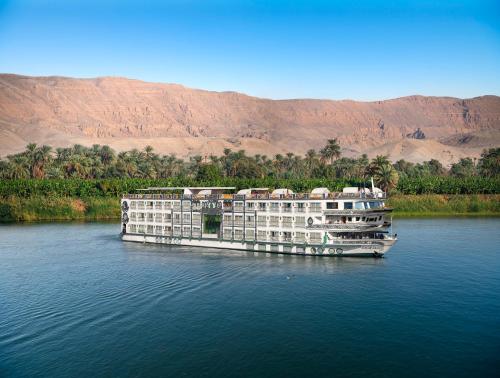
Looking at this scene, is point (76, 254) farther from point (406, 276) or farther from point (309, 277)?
point (406, 276)

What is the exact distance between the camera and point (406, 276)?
49.1 meters

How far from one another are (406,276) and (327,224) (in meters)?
12.5

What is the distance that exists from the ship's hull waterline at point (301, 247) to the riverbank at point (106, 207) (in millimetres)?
40602

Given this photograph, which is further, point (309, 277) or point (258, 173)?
point (258, 173)

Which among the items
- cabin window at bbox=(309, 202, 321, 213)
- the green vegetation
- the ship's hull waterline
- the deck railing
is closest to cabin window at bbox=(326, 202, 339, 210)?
the deck railing

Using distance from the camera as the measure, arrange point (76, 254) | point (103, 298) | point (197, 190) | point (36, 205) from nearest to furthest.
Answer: point (103, 298), point (76, 254), point (197, 190), point (36, 205)

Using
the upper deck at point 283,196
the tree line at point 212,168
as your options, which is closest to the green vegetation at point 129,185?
the tree line at point 212,168

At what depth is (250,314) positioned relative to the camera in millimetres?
38125

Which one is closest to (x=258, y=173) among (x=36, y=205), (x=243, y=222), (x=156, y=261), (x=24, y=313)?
(x=36, y=205)

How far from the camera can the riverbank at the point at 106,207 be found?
336ft

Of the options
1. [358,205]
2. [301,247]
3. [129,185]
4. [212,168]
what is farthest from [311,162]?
[358,205]

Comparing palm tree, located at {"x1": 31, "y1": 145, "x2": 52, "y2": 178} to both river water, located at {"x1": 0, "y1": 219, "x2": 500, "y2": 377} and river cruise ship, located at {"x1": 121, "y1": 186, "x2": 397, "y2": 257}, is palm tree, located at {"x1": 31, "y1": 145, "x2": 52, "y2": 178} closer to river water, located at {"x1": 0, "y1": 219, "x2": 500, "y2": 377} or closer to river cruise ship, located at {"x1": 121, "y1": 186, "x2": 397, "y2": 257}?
river cruise ship, located at {"x1": 121, "y1": 186, "x2": 397, "y2": 257}

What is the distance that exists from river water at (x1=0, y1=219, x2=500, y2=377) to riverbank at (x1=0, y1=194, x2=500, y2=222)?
140 ft

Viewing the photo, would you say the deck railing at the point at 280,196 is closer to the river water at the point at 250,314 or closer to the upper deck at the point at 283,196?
the upper deck at the point at 283,196
